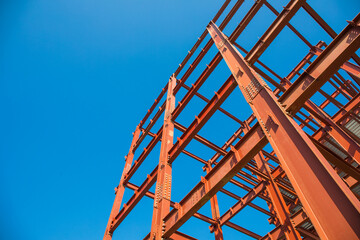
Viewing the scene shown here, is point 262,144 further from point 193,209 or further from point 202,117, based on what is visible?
point 202,117

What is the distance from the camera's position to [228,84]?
7.11m

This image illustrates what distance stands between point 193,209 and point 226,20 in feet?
32.1

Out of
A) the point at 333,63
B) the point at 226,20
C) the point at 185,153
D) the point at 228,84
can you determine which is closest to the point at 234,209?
the point at 185,153

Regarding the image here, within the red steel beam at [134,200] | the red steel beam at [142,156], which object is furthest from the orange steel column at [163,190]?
the red steel beam at [142,156]

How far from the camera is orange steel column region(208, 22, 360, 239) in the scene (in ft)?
8.95

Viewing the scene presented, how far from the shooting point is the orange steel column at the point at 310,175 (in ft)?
8.95

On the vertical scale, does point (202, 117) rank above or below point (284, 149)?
above

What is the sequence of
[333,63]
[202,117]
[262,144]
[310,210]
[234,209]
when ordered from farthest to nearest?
[234,209], [202,117], [262,144], [333,63], [310,210]

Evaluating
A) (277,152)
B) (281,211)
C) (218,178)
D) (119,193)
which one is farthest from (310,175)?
(119,193)

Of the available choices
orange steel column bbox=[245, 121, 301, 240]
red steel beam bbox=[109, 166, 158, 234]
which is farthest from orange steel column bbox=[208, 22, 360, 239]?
red steel beam bbox=[109, 166, 158, 234]

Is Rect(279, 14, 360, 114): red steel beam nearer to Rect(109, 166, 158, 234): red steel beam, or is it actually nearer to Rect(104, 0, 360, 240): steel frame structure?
Rect(104, 0, 360, 240): steel frame structure

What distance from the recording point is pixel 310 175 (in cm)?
333

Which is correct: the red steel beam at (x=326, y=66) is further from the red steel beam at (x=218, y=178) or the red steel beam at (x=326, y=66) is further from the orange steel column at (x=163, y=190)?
the orange steel column at (x=163, y=190)

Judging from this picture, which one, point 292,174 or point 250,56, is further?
point 250,56
